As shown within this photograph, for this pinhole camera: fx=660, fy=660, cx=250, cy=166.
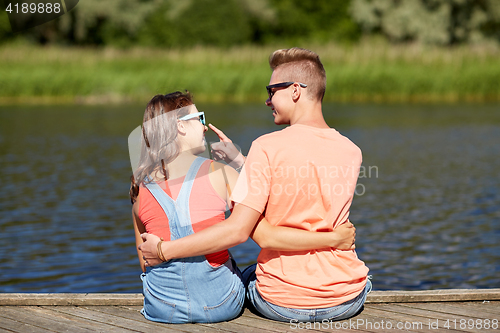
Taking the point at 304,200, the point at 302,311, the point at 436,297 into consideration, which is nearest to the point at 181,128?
the point at 304,200

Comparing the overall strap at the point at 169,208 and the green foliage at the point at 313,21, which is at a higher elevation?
the green foliage at the point at 313,21

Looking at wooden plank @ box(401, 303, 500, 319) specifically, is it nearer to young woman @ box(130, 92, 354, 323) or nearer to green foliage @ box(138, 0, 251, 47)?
young woman @ box(130, 92, 354, 323)

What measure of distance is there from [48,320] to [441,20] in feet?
110

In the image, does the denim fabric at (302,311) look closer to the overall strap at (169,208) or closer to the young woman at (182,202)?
the young woman at (182,202)

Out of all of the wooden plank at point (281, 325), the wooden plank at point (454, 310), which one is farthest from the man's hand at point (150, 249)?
the wooden plank at point (454, 310)

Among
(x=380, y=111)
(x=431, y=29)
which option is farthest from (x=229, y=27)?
(x=380, y=111)

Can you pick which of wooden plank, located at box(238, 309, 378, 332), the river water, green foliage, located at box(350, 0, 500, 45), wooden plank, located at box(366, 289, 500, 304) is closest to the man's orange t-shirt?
wooden plank, located at box(238, 309, 378, 332)

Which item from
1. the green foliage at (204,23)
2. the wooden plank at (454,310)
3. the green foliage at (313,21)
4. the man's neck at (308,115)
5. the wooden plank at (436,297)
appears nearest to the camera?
the man's neck at (308,115)

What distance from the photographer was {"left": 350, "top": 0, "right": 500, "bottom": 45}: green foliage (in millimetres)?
33938

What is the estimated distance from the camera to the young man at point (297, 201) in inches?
101

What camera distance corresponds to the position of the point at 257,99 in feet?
81.7

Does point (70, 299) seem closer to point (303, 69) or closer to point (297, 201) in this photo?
point (297, 201)

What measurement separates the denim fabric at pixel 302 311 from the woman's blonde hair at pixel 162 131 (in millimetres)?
667

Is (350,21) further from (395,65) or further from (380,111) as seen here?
(380,111)
